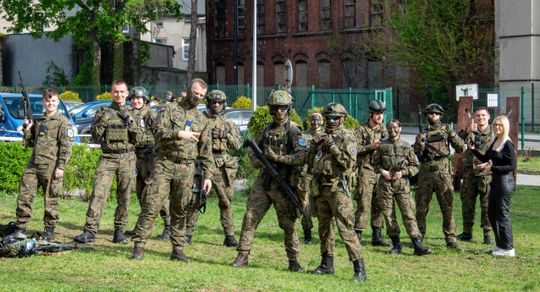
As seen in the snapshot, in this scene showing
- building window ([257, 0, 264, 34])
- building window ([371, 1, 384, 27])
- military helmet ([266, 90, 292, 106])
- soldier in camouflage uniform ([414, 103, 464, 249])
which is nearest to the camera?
military helmet ([266, 90, 292, 106])

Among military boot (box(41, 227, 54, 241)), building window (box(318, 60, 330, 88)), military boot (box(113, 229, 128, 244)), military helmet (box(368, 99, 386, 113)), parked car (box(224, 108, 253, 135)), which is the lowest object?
military boot (box(113, 229, 128, 244))

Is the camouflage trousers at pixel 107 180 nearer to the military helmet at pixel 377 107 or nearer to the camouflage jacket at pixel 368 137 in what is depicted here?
the camouflage jacket at pixel 368 137

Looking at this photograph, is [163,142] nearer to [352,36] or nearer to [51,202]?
[51,202]

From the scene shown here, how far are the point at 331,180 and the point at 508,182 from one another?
3144 millimetres

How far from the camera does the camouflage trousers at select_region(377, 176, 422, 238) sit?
12.4 m

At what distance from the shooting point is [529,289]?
10.3 meters

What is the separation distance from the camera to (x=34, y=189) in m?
12.1

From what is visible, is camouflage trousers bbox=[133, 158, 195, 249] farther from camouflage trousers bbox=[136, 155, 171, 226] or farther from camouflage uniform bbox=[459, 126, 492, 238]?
camouflage uniform bbox=[459, 126, 492, 238]

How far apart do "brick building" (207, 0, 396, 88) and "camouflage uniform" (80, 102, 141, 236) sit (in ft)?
117

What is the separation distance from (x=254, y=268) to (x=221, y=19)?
49279mm

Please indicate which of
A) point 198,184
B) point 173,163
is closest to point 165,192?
point 173,163

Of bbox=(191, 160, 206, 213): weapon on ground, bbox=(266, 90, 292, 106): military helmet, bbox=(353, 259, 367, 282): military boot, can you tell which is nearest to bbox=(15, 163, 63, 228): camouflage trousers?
bbox=(191, 160, 206, 213): weapon on ground

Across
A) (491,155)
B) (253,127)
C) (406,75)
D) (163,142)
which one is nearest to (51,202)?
(163,142)

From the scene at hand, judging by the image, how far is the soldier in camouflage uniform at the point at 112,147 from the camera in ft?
39.5
